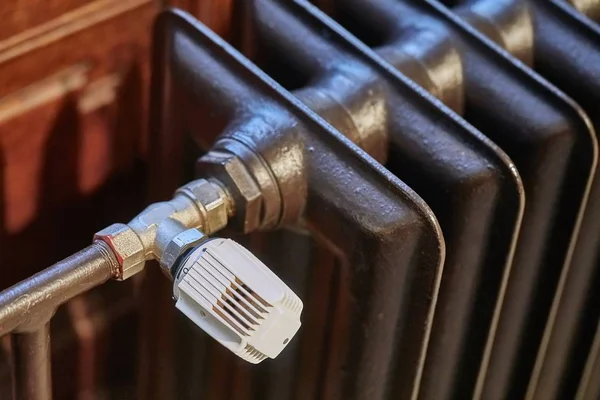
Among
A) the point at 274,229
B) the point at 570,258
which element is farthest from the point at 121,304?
the point at 570,258

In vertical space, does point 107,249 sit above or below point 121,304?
above

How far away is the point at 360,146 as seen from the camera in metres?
0.61

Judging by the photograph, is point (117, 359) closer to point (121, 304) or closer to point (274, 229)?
point (121, 304)

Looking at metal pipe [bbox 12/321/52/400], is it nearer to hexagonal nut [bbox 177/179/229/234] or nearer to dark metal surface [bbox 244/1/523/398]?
hexagonal nut [bbox 177/179/229/234]

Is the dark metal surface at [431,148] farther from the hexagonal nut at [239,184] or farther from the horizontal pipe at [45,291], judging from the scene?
the horizontal pipe at [45,291]

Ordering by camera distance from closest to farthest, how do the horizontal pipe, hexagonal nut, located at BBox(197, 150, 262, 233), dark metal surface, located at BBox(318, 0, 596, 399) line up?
1. the horizontal pipe
2. hexagonal nut, located at BBox(197, 150, 262, 233)
3. dark metal surface, located at BBox(318, 0, 596, 399)

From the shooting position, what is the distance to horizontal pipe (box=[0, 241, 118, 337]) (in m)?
0.44

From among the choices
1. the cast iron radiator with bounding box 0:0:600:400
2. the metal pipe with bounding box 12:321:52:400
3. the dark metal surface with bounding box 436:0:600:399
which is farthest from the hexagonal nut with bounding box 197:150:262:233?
the dark metal surface with bounding box 436:0:600:399

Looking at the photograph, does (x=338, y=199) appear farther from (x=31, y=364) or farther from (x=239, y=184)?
(x=31, y=364)

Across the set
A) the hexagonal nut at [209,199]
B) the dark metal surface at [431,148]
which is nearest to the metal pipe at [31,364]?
the hexagonal nut at [209,199]

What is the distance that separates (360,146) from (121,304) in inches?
10.4

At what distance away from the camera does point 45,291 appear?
1.47ft

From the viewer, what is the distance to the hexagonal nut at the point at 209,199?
536 millimetres

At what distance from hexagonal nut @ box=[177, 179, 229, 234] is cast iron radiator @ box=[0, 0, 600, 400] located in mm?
12
